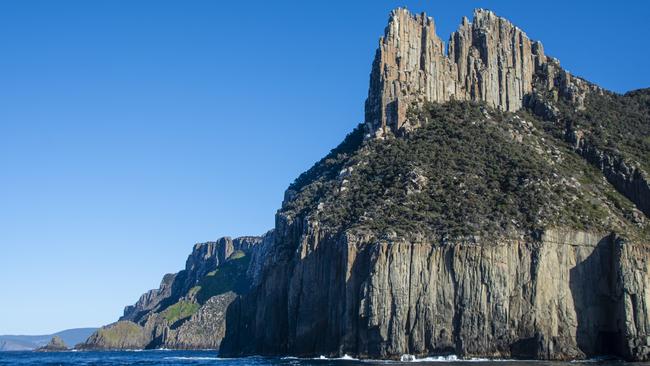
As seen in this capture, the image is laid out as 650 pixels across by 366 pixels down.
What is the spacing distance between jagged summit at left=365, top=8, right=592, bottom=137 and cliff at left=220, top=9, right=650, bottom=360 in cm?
28

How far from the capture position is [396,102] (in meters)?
131

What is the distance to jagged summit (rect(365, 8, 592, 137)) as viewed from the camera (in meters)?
134

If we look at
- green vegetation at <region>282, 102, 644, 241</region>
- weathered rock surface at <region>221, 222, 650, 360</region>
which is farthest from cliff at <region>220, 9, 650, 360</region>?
green vegetation at <region>282, 102, 644, 241</region>

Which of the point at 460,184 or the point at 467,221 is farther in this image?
the point at 460,184

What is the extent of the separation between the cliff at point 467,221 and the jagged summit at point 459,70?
0.93 feet

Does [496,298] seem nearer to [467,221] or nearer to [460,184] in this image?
[467,221]

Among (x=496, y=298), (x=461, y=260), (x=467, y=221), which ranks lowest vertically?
(x=496, y=298)

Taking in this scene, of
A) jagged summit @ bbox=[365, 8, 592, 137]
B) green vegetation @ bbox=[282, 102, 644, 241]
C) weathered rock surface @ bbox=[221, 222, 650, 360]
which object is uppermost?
jagged summit @ bbox=[365, 8, 592, 137]

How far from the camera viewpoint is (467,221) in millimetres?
109750

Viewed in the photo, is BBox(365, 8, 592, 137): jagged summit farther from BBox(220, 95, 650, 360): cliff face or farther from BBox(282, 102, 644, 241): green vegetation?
BBox(220, 95, 650, 360): cliff face

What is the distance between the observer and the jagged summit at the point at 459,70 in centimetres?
13388

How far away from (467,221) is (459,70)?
44911 mm

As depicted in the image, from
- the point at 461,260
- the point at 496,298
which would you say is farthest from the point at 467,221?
the point at 496,298

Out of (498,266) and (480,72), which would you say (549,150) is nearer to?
(480,72)
